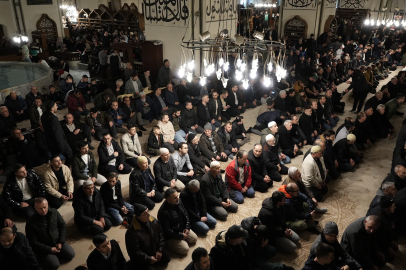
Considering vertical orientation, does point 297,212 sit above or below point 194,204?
below

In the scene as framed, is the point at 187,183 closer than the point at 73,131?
Yes

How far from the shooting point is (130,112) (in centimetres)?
817

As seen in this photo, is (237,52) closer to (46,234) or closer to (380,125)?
(46,234)

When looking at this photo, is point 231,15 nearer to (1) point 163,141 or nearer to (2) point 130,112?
(2) point 130,112

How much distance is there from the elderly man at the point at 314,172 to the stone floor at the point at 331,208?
11.5 inches

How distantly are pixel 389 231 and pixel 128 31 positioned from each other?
17.1m

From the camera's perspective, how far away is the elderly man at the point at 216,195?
4969 millimetres

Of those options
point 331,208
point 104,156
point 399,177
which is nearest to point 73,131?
point 104,156

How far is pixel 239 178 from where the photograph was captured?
5.50 metres

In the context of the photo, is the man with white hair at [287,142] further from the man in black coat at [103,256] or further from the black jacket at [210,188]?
the man in black coat at [103,256]

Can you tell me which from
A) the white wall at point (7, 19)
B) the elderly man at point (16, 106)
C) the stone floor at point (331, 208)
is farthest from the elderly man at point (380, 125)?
the white wall at point (7, 19)

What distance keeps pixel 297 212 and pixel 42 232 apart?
3414 millimetres

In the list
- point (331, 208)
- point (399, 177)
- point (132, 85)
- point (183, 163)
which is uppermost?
point (132, 85)

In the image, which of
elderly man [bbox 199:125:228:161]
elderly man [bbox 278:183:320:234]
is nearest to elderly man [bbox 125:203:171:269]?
elderly man [bbox 278:183:320:234]
